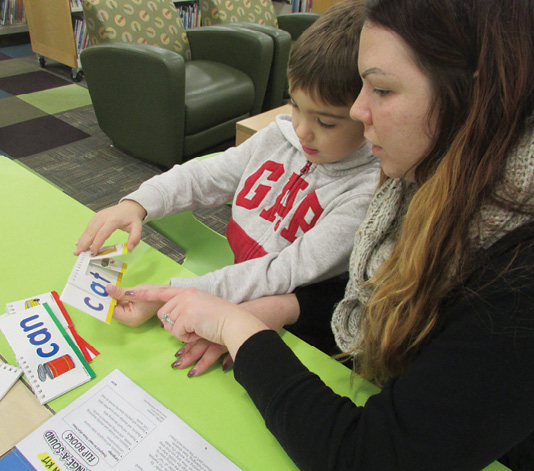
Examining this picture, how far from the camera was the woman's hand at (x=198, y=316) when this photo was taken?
663mm

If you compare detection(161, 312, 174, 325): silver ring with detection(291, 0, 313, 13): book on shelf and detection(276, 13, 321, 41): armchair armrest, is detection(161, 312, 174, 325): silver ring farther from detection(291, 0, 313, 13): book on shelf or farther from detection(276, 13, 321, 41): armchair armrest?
detection(291, 0, 313, 13): book on shelf

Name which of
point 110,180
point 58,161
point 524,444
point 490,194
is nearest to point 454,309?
point 490,194

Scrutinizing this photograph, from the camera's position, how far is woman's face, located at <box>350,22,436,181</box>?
53 cm

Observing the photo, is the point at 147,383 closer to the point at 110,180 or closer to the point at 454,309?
the point at 454,309

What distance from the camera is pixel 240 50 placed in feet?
9.50

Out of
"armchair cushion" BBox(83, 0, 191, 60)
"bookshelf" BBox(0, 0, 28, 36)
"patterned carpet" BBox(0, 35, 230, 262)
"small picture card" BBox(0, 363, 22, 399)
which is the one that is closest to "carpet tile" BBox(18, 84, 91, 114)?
"patterned carpet" BBox(0, 35, 230, 262)

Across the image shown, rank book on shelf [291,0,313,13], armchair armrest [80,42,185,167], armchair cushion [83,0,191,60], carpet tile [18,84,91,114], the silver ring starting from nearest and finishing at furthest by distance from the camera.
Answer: the silver ring < armchair armrest [80,42,185,167] < armchair cushion [83,0,191,60] < carpet tile [18,84,91,114] < book on shelf [291,0,313,13]

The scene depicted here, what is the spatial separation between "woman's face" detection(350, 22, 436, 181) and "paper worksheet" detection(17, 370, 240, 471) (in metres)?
0.50

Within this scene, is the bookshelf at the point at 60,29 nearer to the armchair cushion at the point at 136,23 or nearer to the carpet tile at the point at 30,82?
the carpet tile at the point at 30,82

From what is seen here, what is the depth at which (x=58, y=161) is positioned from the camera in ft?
8.68

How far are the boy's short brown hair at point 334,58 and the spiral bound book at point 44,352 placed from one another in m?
0.66

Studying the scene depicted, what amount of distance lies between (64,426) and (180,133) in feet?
6.90

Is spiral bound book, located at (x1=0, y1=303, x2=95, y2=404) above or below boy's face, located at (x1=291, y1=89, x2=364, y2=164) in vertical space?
below

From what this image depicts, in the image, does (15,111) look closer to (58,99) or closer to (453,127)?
(58,99)
